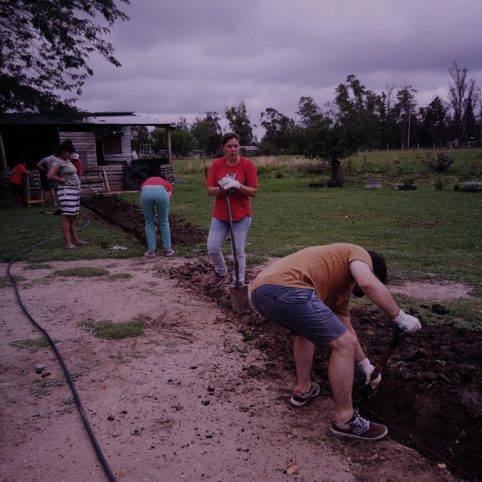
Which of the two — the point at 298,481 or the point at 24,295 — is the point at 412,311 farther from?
the point at 24,295

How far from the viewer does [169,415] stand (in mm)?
3236

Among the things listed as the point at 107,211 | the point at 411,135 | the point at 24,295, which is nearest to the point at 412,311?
the point at 24,295

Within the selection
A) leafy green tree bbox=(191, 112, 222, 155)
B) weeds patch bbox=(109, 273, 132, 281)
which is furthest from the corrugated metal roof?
leafy green tree bbox=(191, 112, 222, 155)

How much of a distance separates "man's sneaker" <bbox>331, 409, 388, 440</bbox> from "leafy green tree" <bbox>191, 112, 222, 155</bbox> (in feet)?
181

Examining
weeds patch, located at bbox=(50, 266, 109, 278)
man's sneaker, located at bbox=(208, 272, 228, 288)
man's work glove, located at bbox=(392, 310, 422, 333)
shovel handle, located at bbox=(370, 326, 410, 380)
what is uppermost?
man's work glove, located at bbox=(392, 310, 422, 333)

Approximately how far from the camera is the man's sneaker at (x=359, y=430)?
292cm

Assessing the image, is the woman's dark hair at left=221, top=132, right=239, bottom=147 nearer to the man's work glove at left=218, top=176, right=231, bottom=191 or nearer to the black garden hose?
the man's work glove at left=218, top=176, right=231, bottom=191

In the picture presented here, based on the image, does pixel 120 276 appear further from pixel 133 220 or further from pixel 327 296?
pixel 133 220

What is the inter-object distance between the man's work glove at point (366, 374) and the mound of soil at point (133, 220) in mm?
5739

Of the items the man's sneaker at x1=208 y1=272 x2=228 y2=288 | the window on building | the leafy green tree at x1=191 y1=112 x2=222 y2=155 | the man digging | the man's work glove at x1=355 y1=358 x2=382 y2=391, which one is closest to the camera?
the man digging

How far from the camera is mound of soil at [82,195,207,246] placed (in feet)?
30.6

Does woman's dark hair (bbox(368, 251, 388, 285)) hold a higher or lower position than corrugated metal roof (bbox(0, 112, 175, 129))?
lower

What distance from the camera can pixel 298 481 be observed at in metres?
2.60

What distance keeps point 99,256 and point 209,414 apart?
5248mm
